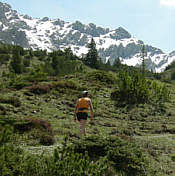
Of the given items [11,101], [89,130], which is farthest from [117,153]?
[11,101]

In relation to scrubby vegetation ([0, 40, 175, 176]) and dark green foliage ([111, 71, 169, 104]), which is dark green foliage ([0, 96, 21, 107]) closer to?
scrubby vegetation ([0, 40, 175, 176])

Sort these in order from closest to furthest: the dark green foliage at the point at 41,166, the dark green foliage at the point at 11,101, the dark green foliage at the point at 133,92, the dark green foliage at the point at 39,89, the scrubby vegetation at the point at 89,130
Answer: the dark green foliage at the point at 41,166
the scrubby vegetation at the point at 89,130
the dark green foliage at the point at 11,101
the dark green foliage at the point at 39,89
the dark green foliage at the point at 133,92

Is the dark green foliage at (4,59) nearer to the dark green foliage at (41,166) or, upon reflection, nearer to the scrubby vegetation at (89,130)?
the scrubby vegetation at (89,130)

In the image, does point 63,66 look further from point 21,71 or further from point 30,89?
point 30,89

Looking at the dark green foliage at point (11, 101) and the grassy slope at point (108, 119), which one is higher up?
the dark green foliage at point (11, 101)

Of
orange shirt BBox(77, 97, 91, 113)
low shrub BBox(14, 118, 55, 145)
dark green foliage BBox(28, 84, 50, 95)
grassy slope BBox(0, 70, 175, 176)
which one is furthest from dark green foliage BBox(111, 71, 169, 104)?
orange shirt BBox(77, 97, 91, 113)

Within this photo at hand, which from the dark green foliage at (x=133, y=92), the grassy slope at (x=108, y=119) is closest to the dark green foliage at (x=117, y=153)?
the grassy slope at (x=108, y=119)

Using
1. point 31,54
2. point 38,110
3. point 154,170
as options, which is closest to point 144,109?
point 38,110

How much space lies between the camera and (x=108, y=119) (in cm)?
1947

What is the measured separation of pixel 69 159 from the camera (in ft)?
20.3

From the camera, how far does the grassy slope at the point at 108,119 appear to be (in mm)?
10281

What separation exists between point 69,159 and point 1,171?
4.92 ft

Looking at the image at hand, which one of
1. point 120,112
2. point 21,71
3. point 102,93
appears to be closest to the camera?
point 120,112

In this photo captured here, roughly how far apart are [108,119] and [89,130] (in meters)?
A: 5.06
